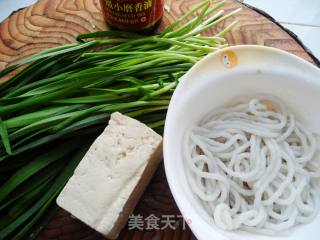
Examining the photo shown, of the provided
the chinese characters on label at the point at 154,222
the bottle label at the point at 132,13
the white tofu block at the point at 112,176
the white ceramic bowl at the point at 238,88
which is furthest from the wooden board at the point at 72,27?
the chinese characters on label at the point at 154,222

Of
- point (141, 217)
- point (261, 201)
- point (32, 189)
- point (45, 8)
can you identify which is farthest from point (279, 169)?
point (45, 8)

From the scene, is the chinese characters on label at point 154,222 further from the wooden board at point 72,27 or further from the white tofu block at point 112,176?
the wooden board at point 72,27

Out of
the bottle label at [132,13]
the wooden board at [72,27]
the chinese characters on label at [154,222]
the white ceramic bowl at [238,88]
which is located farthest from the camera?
the wooden board at [72,27]

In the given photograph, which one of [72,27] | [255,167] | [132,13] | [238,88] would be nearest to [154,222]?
[255,167]

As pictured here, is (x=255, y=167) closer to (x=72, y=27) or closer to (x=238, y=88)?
(x=238, y=88)

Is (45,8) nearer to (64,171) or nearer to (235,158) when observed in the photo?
(64,171)

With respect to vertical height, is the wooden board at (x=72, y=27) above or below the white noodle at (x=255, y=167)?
above

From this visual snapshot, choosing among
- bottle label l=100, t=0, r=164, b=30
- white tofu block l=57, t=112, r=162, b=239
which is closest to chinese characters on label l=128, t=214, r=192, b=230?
white tofu block l=57, t=112, r=162, b=239
